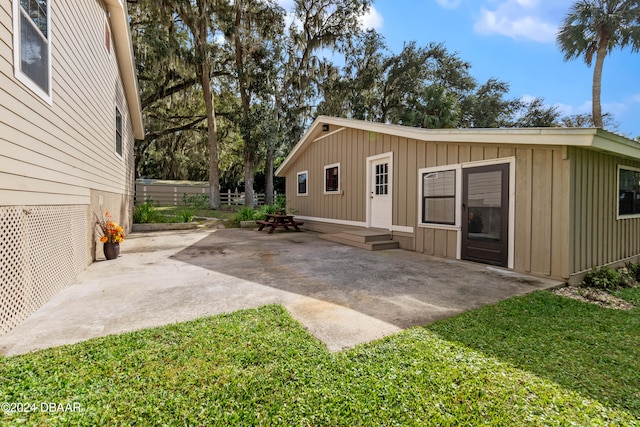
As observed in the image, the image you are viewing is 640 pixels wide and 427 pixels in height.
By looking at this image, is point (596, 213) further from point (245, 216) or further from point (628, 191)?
point (245, 216)

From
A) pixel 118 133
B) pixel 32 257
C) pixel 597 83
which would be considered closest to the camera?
pixel 32 257

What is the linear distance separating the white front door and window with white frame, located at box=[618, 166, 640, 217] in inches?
168

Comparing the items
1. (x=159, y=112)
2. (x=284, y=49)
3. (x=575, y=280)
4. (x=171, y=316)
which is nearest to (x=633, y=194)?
(x=575, y=280)

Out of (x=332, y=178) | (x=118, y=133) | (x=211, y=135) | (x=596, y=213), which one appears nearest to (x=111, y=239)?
(x=118, y=133)

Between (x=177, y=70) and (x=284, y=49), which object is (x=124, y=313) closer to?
(x=177, y=70)

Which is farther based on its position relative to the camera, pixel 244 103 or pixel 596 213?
pixel 244 103

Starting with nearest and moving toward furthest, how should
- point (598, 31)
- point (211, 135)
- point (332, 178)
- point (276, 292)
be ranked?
point (276, 292) → point (332, 178) → point (598, 31) → point (211, 135)

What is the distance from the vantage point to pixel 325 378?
183 centimetres

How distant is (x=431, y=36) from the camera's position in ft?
60.8

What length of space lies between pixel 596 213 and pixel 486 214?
161cm

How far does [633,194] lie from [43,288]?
972 centimetres

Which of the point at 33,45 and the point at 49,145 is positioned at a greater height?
the point at 33,45

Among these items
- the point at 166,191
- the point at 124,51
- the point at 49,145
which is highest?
the point at 124,51

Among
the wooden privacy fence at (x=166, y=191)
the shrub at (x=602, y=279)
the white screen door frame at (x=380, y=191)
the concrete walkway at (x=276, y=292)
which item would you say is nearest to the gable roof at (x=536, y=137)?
the white screen door frame at (x=380, y=191)
